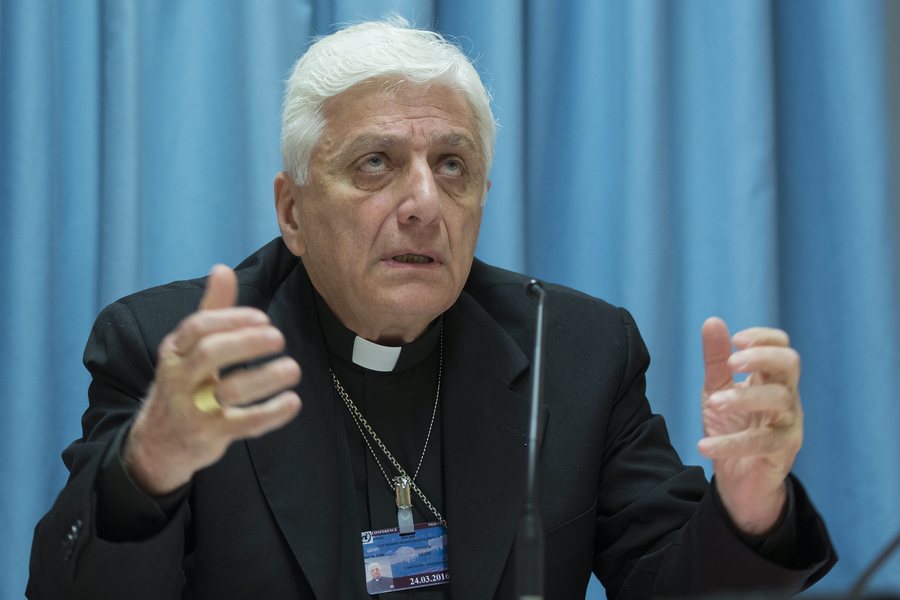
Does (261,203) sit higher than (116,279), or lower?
higher

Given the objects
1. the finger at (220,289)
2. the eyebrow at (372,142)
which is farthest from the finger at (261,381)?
the eyebrow at (372,142)

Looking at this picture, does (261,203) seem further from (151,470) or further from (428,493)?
(151,470)

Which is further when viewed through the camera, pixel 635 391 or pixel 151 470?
pixel 635 391

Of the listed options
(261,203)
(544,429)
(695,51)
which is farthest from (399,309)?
(695,51)

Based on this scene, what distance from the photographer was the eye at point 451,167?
2.25 meters

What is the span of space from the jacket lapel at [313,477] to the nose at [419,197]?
0.35m

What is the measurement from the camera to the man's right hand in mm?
1383

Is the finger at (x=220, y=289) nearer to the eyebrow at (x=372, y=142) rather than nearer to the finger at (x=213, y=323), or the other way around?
the finger at (x=213, y=323)

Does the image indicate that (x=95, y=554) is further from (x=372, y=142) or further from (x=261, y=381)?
(x=372, y=142)

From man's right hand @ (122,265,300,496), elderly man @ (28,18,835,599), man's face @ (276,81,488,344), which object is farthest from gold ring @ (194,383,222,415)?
man's face @ (276,81,488,344)

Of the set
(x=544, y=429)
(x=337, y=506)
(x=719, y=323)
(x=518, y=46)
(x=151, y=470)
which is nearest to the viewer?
(x=151, y=470)

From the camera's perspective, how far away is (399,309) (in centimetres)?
212

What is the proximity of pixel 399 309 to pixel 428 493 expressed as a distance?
16.4 inches

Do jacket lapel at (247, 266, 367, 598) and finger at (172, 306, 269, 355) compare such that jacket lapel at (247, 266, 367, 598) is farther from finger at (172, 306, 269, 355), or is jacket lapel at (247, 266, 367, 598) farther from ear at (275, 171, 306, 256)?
finger at (172, 306, 269, 355)
